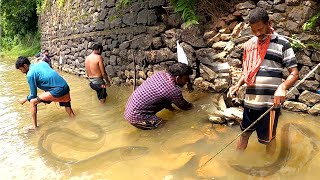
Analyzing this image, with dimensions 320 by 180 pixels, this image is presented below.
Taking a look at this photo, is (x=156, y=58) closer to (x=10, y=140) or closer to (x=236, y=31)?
(x=236, y=31)

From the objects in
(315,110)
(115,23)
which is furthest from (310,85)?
(115,23)

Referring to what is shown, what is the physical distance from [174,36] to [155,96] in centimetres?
190

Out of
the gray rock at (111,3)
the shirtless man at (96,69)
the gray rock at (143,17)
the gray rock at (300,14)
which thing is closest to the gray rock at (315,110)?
the gray rock at (300,14)

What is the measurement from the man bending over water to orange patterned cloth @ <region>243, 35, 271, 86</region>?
4.72ft

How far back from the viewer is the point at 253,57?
319 centimetres

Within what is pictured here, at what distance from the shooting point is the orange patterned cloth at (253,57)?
3.06 meters

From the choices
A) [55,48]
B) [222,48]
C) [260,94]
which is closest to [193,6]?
[222,48]

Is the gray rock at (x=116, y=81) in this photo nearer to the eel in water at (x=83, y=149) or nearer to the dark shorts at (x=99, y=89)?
the dark shorts at (x=99, y=89)

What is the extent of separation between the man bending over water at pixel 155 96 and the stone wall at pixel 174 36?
98 centimetres

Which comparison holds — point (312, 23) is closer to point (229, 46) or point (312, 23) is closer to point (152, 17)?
point (229, 46)

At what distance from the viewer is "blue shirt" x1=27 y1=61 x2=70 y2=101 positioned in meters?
5.52

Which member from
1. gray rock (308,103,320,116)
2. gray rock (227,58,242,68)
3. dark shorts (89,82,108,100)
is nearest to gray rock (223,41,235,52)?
gray rock (227,58,242,68)

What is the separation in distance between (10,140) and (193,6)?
4007 millimetres

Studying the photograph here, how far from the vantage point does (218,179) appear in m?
3.28
